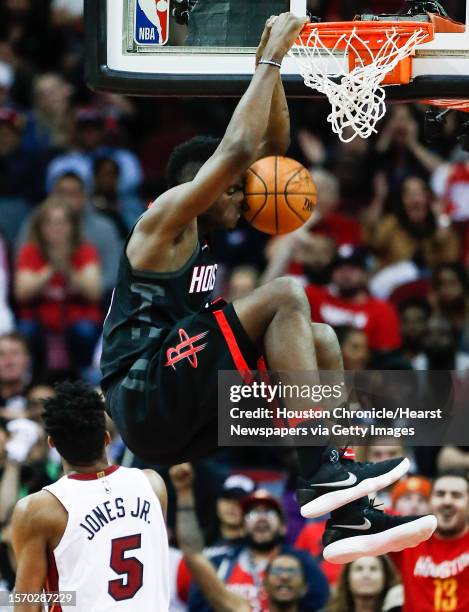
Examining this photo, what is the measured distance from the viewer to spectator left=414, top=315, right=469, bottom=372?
9.21 meters

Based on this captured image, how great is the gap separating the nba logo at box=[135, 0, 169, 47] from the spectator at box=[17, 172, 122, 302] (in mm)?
4318

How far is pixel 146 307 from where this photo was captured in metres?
5.39

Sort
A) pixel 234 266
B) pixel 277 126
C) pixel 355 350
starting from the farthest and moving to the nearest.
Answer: pixel 234 266 → pixel 355 350 → pixel 277 126

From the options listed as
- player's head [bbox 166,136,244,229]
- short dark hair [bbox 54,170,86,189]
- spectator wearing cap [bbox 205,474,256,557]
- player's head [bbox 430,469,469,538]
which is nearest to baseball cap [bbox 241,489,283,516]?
spectator wearing cap [bbox 205,474,256,557]

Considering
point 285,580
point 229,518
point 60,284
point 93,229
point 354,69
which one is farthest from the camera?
point 93,229

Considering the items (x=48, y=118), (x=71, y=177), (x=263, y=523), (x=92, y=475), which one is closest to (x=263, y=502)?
(x=263, y=523)

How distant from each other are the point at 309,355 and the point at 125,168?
646 centimetres

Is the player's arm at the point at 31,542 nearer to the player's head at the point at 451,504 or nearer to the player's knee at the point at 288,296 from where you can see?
the player's knee at the point at 288,296

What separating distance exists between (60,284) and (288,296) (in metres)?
5.19

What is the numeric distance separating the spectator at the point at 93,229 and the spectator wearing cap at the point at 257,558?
3207mm

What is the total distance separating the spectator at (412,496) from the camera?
7508 mm

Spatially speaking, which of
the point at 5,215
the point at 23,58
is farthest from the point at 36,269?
the point at 23,58

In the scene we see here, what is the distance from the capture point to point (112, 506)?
5758 millimetres

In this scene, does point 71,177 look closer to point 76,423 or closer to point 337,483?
point 76,423
